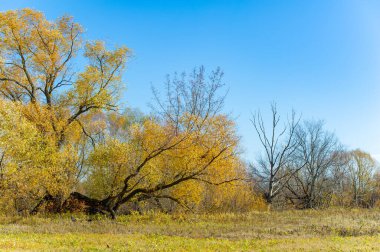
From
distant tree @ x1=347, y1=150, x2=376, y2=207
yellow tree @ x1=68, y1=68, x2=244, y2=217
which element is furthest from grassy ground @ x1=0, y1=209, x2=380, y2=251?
distant tree @ x1=347, y1=150, x2=376, y2=207

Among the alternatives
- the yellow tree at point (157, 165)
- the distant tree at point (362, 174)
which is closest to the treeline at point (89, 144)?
the yellow tree at point (157, 165)

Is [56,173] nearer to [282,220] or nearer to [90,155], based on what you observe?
[90,155]

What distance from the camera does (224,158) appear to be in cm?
2641

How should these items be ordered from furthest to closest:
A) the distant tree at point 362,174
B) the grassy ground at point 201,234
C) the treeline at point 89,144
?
1. the distant tree at point 362,174
2. the treeline at point 89,144
3. the grassy ground at point 201,234

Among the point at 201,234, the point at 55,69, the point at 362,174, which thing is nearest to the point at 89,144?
the point at 55,69

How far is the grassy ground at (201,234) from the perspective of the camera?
1398cm

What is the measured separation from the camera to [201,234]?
57.1ft

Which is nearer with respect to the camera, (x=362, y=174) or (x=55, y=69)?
(x=55, y=69)

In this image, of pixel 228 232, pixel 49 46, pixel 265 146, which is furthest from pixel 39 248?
pixel 265 146

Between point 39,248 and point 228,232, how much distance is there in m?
8.80

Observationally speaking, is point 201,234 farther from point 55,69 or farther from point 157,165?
point 55,69

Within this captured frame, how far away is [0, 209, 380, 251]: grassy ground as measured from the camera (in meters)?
14.0

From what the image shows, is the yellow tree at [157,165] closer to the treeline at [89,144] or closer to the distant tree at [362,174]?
the treeline at [89,144]

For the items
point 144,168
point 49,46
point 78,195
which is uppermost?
point 49,46
